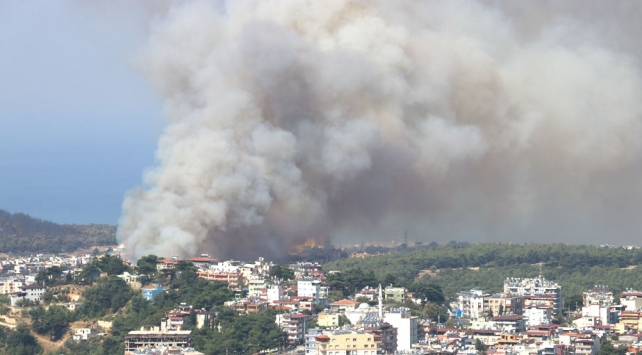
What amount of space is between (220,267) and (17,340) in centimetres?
747

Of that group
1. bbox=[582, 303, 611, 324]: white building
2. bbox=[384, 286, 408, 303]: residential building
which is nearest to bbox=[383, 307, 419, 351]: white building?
bbox=[384, 286, 408, 303]: residential building

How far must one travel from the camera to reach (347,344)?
3719 centimetres

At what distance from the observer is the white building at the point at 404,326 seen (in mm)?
39625

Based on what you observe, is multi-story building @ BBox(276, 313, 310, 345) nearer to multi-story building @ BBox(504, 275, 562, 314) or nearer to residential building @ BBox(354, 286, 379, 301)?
residential building @ BBox(354, 286, 379, 301)

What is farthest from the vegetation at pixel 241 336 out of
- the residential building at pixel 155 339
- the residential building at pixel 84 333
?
the residential building at pixel 84 333

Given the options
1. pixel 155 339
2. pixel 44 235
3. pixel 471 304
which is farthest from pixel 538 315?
Result: pixel 44 235

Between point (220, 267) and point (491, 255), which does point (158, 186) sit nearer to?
point (220, 267)

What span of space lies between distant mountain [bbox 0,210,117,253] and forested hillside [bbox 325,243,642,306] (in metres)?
14.5

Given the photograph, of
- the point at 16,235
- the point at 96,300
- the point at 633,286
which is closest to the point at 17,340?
the point at 96,300

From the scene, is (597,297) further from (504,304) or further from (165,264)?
(165,264)

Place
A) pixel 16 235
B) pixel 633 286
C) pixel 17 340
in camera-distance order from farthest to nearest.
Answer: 1. pixel 16 235
2. pixel 633 286
3. pixel 17 340

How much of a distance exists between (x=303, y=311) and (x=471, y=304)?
247 inches

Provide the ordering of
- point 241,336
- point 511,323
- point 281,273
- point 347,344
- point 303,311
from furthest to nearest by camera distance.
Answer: point 281,273 < point 511,323 < point 303,311 < point 241,336 < point 347,344

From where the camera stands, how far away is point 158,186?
163ft
